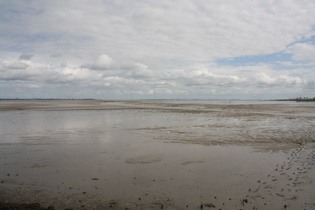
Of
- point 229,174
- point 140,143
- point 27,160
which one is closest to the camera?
point 229,174

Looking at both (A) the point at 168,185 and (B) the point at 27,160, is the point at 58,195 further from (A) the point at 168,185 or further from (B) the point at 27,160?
(B) the point at 27,160

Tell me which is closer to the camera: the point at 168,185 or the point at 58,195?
the point at 58,195

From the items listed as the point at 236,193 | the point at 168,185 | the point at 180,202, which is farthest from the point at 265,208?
the point at 168,185

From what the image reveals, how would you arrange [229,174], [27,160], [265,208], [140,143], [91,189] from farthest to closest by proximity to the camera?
[140,143], [27,160], [229,174], [91,189], [265,208]

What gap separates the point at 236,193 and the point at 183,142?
7675 mm

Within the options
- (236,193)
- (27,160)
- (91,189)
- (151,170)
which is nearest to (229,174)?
(236,193)

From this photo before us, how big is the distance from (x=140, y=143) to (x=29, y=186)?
7.55 m

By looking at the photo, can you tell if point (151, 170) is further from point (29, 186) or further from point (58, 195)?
point (29, 186)

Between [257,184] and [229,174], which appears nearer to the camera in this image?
[257,184]

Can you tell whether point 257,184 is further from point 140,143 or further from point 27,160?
point 27,160

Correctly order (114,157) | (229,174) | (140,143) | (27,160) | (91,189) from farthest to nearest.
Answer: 1. (140,143)
2. (114,157)
3. (27,160)
4. (229,174)
5. (91,189)

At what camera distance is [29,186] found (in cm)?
714

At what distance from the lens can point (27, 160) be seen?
33.0 feet

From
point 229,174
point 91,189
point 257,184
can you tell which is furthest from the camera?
point 229,174
